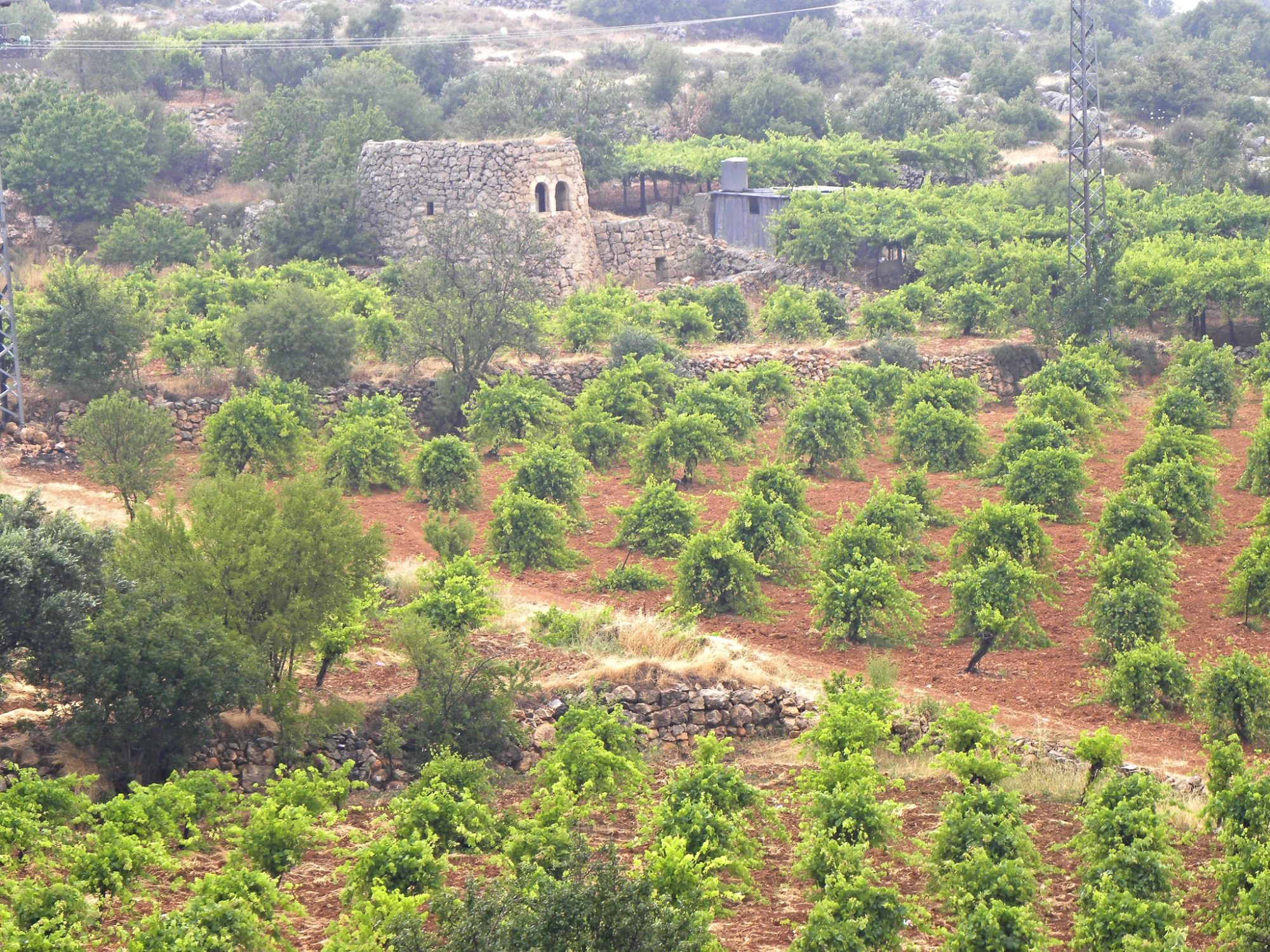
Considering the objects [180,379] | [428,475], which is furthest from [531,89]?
[428,475]

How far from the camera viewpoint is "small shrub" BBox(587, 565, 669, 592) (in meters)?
19.0

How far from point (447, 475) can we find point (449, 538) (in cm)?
344

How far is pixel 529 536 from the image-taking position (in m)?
20.0

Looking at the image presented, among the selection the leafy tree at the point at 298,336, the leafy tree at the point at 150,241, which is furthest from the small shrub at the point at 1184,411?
the leafy tree at the point at 150,241

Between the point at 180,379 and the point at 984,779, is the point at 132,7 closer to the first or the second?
the point at 180,379

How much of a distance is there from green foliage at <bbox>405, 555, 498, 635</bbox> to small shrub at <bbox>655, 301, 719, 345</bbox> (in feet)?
46.7

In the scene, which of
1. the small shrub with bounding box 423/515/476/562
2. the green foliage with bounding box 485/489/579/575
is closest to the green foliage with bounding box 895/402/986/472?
the green foliage with bounding box 485/489/579/575

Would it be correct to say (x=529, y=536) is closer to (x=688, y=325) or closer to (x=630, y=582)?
(x=630, y=582)

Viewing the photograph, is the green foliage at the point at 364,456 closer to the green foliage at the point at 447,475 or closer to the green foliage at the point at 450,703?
the green foliage at the point at 447,475

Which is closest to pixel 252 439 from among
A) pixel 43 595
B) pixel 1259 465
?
pixel 43 595

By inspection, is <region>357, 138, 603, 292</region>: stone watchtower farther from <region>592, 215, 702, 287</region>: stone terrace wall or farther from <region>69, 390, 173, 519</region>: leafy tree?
<region>69, 390, 173, 519</region>: leafy tree

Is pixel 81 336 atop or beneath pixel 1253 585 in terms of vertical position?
atop

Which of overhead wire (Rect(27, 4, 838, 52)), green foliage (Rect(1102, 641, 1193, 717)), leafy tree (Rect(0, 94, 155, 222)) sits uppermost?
overhead wire (Rect(27, 4, 838, 52))

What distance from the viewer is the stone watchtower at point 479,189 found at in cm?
3488
